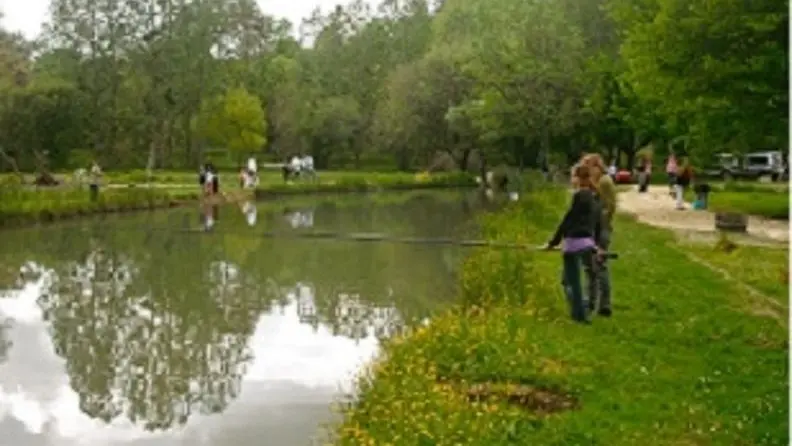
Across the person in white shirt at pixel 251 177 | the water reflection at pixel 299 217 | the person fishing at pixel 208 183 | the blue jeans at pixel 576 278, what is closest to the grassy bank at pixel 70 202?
the person fishing at pixel 208 183

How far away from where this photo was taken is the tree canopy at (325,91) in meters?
57.5

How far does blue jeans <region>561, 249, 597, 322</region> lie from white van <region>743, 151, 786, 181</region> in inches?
1728

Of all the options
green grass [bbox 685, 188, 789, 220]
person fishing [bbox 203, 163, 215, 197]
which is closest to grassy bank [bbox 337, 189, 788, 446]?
green grass [bbox 685, 188, 789, 220]

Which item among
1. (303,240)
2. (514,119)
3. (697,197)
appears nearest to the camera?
(303,240)

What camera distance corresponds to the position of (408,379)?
9305 millimetres

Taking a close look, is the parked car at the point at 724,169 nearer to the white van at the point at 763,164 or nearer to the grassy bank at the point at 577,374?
the white van at the point at 763,164

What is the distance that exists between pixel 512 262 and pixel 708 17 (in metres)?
11.4

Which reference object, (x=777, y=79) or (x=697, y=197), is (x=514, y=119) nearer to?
(x=697, y=197)

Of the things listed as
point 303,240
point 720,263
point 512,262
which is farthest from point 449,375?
point 303,240

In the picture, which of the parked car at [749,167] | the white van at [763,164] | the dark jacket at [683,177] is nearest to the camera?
the dark jacket at [683,177]

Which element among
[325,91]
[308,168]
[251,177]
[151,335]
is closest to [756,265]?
[151,335]

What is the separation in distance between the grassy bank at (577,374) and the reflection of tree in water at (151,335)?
2.63 m

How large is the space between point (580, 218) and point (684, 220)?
16.7m

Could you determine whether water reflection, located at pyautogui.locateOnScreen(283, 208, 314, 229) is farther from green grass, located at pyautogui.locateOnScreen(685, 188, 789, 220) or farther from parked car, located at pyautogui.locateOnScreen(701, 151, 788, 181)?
parked car, located at pyautogui.locateOnScreen(701, 151, 788, 181)
